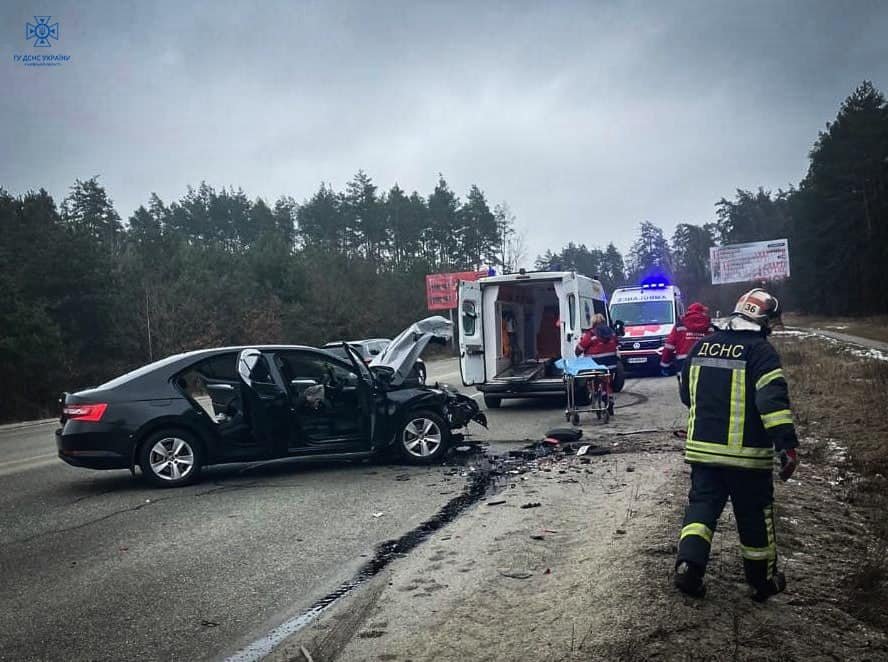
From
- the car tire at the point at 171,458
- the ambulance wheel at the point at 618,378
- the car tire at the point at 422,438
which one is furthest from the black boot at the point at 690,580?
the ambulance wheel at the point at 618,378

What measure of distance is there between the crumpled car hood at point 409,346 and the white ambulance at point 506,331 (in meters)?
3.91

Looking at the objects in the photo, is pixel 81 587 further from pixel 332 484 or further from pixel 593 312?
pixel 593 312

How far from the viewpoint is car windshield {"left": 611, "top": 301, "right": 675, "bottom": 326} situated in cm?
2088

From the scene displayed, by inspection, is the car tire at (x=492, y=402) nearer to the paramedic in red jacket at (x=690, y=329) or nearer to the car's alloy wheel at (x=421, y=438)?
the paramedic in red jacket at (x=690, y=329)

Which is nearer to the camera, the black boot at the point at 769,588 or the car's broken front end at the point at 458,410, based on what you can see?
the black boot at the point at 769,588

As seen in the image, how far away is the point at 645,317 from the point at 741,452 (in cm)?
1772

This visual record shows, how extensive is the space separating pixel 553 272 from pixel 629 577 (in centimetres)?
971

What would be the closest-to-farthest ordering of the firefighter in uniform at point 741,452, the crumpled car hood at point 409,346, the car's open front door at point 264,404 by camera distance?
the firefighter in uniform at point 741,452 < the car's open front door at point 264,404 < the crumpled car hood at point 409,346

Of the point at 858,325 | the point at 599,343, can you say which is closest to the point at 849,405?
the point at 599,343

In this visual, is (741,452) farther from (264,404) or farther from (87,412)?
(87,412)

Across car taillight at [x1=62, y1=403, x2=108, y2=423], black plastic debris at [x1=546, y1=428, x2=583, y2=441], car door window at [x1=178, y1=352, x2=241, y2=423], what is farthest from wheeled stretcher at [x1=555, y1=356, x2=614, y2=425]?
car taillight at [x1=62, y1=403, x2=108, y2=423]

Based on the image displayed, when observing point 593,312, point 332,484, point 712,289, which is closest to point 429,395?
point 332,484

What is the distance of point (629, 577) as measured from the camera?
425cm

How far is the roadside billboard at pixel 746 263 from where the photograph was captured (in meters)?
50.0
